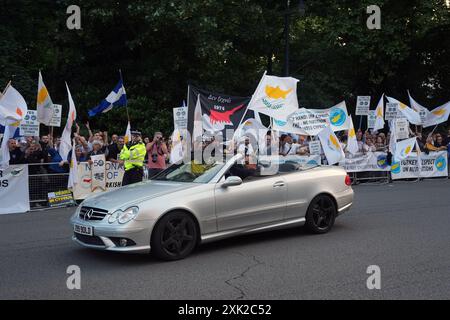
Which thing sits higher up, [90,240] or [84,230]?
[84,230]

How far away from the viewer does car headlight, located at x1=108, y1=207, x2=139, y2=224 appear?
6852mm

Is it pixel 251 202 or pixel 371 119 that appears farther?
pixel 371 119

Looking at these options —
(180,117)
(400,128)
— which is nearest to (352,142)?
(400,128)

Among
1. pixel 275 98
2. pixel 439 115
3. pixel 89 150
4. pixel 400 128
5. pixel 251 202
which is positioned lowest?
pixel 251 202

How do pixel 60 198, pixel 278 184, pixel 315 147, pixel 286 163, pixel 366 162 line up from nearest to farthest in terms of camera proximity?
pixel 278 184 < pixel 286 163 < pixel 60 198 < pixel 315 147 < pixel 366 162

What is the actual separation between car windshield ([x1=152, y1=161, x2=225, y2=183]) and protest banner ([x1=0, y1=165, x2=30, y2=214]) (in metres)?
5.36

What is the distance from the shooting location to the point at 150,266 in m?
6.86

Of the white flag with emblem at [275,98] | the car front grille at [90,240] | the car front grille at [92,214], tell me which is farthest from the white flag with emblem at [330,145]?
the car front grille at [90,240]

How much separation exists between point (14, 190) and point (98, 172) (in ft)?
6.84

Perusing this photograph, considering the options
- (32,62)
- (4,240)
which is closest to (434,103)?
(32,62)

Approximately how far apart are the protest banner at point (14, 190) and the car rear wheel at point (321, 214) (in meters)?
6.96

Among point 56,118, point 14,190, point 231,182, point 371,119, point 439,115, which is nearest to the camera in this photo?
point 231,182

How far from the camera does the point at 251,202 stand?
26.0 ft

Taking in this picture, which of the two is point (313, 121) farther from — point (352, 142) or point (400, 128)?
point (400, 128)
